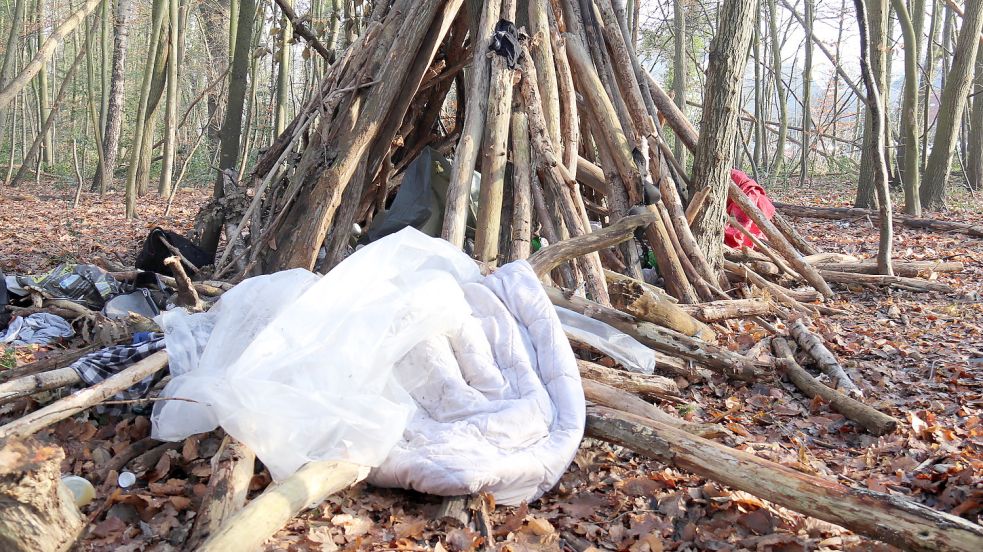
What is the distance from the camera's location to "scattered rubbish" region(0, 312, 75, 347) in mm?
3516

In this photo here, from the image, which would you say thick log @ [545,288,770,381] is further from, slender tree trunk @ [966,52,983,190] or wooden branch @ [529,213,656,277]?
slender tree trunk @ [966,52,983,190]

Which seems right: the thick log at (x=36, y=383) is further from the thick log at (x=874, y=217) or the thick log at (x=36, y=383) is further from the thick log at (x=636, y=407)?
the thick log at (x=874, y=217)

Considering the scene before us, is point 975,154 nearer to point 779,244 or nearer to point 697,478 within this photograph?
point 779,244

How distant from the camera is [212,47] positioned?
1620cm

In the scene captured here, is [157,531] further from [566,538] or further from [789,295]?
[789,295]

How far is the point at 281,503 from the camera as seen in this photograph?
195cm

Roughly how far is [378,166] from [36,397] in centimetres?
290

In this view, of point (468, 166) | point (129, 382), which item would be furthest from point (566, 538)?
point (468, 166)

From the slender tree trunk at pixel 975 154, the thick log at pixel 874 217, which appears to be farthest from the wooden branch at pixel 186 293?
the slender tree trunk at pixel 975 154

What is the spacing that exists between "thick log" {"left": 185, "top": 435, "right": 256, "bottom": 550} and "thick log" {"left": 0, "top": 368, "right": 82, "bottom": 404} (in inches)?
32.4

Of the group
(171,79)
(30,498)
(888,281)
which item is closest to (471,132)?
(30,498)

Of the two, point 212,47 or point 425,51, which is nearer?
point 425,51

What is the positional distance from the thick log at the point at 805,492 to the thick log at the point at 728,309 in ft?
5.68

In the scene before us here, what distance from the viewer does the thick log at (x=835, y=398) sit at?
306cm
